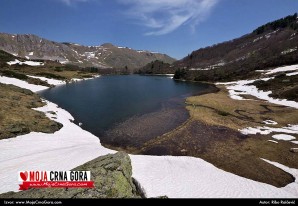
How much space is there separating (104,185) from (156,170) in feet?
35.2

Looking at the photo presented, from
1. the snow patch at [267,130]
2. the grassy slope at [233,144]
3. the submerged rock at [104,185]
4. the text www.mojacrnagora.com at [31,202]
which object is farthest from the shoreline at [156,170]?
the snow patch at [267,130]

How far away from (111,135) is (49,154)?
484 inches

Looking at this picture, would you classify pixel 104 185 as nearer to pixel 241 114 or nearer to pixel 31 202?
pixel 31 202

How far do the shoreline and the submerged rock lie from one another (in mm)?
4315

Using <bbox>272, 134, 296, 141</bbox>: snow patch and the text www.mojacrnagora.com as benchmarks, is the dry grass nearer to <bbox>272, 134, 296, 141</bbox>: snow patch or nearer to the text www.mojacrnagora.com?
<bbox>272, 134, 296, 141</bbox>: snow patch

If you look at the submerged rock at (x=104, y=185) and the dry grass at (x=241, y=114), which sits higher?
the submerged rock at (x=104, y=185)

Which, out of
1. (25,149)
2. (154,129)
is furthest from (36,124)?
(154,129)

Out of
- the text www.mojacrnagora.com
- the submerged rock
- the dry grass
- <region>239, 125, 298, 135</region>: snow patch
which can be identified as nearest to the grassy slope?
the dry grass

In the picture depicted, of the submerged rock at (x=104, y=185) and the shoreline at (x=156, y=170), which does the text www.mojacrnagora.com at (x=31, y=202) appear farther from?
the shoreline at (x=156, y=170)

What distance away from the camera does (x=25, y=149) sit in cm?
2534

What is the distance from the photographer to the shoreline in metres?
17.7

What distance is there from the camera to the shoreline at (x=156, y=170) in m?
17.7

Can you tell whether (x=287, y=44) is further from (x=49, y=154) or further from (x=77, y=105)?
(x=49, y=154)

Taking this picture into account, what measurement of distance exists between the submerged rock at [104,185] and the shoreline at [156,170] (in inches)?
170
